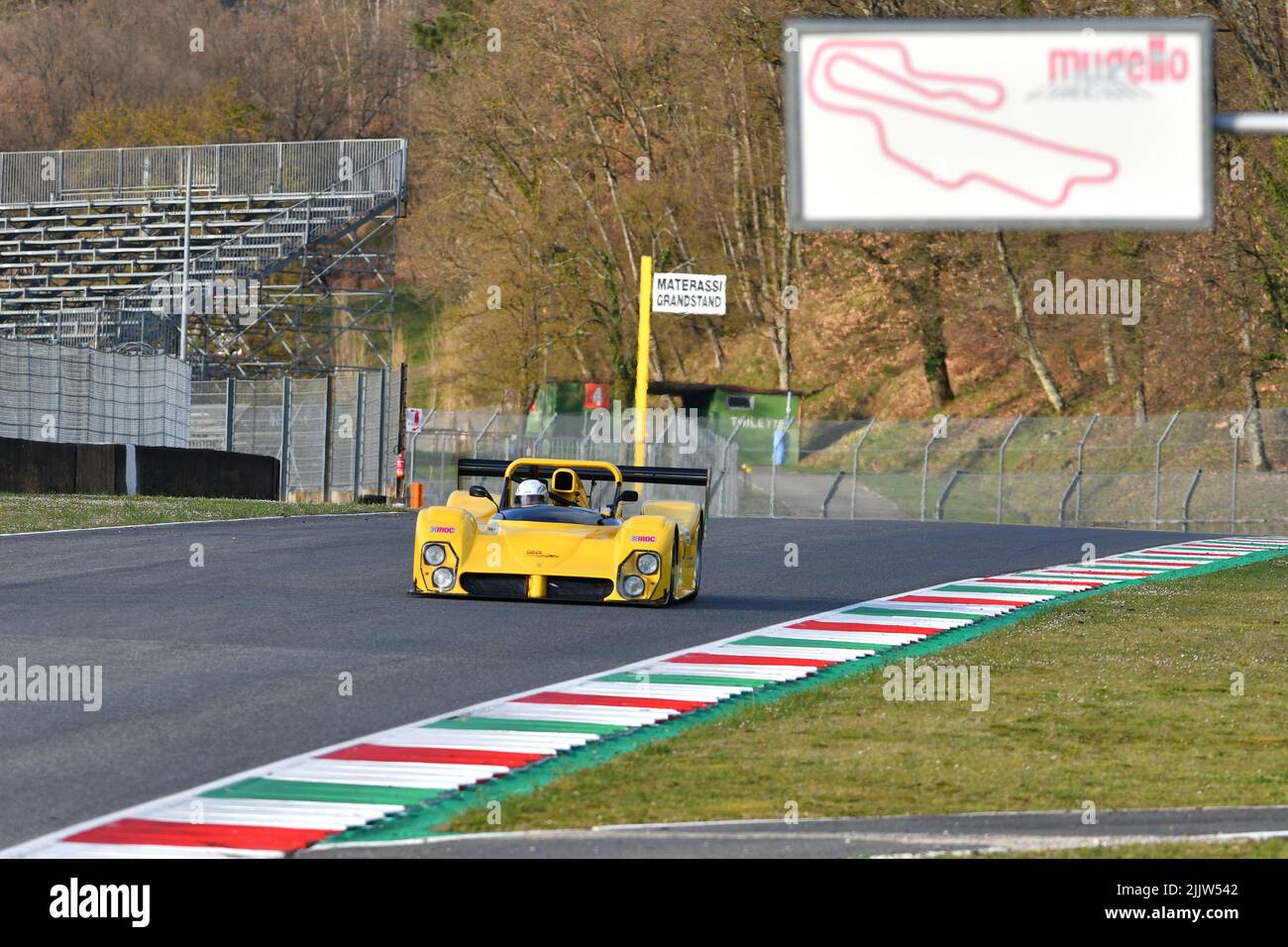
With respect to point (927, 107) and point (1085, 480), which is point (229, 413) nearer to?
point (1085, 480)

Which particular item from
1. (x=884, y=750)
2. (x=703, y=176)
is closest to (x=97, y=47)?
(x=703, y=176)

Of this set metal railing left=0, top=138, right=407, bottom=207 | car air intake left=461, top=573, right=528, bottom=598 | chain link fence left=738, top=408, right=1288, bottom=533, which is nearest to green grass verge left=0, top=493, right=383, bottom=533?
car air intake left=461, top=573, right=528, bottom=598

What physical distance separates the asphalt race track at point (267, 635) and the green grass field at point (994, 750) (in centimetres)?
155

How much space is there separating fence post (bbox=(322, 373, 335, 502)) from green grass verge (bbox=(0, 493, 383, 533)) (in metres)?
8.94

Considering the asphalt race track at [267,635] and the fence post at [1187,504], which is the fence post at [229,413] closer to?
the asphalt race track at [267,635]

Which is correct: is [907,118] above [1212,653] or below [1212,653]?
above

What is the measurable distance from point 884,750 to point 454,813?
2.55 m

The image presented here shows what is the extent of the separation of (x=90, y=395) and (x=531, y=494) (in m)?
16.7

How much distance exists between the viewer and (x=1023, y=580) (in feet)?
65.5

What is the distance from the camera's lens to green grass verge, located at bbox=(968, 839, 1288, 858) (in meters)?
6.84

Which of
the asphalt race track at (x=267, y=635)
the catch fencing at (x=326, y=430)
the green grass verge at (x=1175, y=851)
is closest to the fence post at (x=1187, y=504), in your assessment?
the asphalt race track at (x=267, y=635)

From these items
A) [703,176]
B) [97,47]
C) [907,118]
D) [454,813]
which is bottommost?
[454,813]

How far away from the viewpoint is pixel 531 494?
51.3 feet
